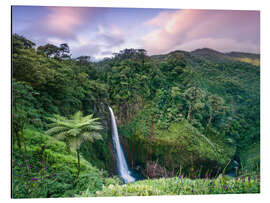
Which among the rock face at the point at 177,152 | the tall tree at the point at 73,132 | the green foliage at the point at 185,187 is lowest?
the green foliage at the point at 185,187

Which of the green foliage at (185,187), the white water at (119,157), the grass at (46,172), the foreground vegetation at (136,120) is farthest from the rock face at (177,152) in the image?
the grass at (46,172)

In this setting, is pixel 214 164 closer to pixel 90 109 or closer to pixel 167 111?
pixel 167 111

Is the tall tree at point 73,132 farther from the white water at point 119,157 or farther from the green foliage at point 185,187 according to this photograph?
the white water at point 119,157

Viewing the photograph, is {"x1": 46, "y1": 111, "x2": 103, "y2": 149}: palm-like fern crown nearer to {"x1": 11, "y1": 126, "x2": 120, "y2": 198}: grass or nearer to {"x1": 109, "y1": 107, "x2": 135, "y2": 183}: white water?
{"x1": 11, "y1": 126, "x2": 120, "y2": 198}: grass

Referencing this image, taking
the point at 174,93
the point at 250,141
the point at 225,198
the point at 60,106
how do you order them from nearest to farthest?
the point at 225,198, the point at 60,106, the point at 250,141, the point at 174,93

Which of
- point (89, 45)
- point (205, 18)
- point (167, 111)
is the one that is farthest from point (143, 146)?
point (205, 18)

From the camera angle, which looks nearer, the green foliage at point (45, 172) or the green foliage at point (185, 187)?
the green foliage at point (45, 172)

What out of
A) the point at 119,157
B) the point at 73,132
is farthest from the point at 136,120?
the point at 73,132

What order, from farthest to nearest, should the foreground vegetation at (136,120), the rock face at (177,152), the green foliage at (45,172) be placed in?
the rock face at (177,152) → the foreground vegetation at (136,120) → the green foliage at (45,172)

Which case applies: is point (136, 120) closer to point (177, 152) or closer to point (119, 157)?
point (119, 157)
